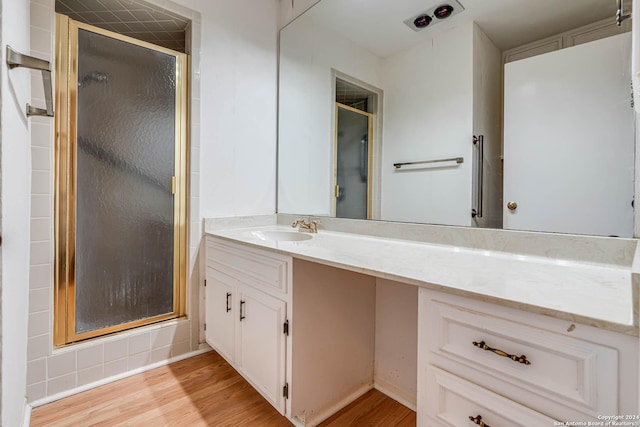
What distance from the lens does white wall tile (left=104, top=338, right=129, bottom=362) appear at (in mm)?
1546

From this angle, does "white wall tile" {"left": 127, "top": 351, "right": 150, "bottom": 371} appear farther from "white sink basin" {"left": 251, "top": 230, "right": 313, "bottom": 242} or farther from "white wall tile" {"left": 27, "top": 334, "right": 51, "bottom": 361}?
"white sink basin" {"left": 251, "top": 230, "right": 313, "bottom": 242}

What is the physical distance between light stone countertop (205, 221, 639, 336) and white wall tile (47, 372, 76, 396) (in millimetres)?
1177

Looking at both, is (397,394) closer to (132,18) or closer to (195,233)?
(195,233)

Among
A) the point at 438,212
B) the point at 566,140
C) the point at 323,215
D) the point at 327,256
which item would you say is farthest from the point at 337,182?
the point at 566,140

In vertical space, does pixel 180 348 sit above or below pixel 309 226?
below

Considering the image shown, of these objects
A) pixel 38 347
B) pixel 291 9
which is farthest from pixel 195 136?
pixel 38 347

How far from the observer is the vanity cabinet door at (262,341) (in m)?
1.19

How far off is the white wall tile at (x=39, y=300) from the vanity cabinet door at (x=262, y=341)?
90 centimetres

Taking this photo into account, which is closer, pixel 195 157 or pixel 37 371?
pixel 37 371

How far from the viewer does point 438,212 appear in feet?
4.57

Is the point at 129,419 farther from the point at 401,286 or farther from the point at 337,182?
the point at 337,182

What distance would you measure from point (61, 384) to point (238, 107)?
1.83m

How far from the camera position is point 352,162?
1809mm

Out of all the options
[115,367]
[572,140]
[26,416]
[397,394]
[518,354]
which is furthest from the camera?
[115,367]
